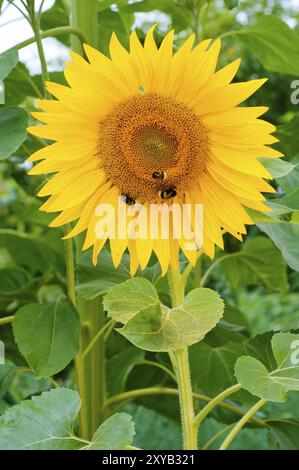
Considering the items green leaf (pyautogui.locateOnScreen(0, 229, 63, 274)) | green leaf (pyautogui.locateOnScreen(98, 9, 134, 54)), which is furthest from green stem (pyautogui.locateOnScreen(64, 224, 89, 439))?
green leaf (pyautogui.locateOnScreen(0, 229, 63, 274))

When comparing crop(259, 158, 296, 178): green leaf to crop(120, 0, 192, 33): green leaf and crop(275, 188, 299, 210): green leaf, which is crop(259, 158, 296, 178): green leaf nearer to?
crop(275, 188, 299, 210): green leaf

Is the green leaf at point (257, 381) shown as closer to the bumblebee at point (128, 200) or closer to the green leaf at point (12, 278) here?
the bumblebee at point (128, 200)

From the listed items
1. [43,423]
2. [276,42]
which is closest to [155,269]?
[43,423]

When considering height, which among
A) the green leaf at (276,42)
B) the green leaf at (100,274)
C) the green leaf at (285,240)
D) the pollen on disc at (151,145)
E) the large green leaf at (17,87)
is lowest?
the green leaf at (100,274)

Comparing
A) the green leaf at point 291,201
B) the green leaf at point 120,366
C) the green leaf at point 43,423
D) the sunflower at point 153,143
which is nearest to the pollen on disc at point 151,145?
the sunflower at point 153,143

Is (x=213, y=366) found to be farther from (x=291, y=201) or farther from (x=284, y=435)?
(x=291, y=201)
